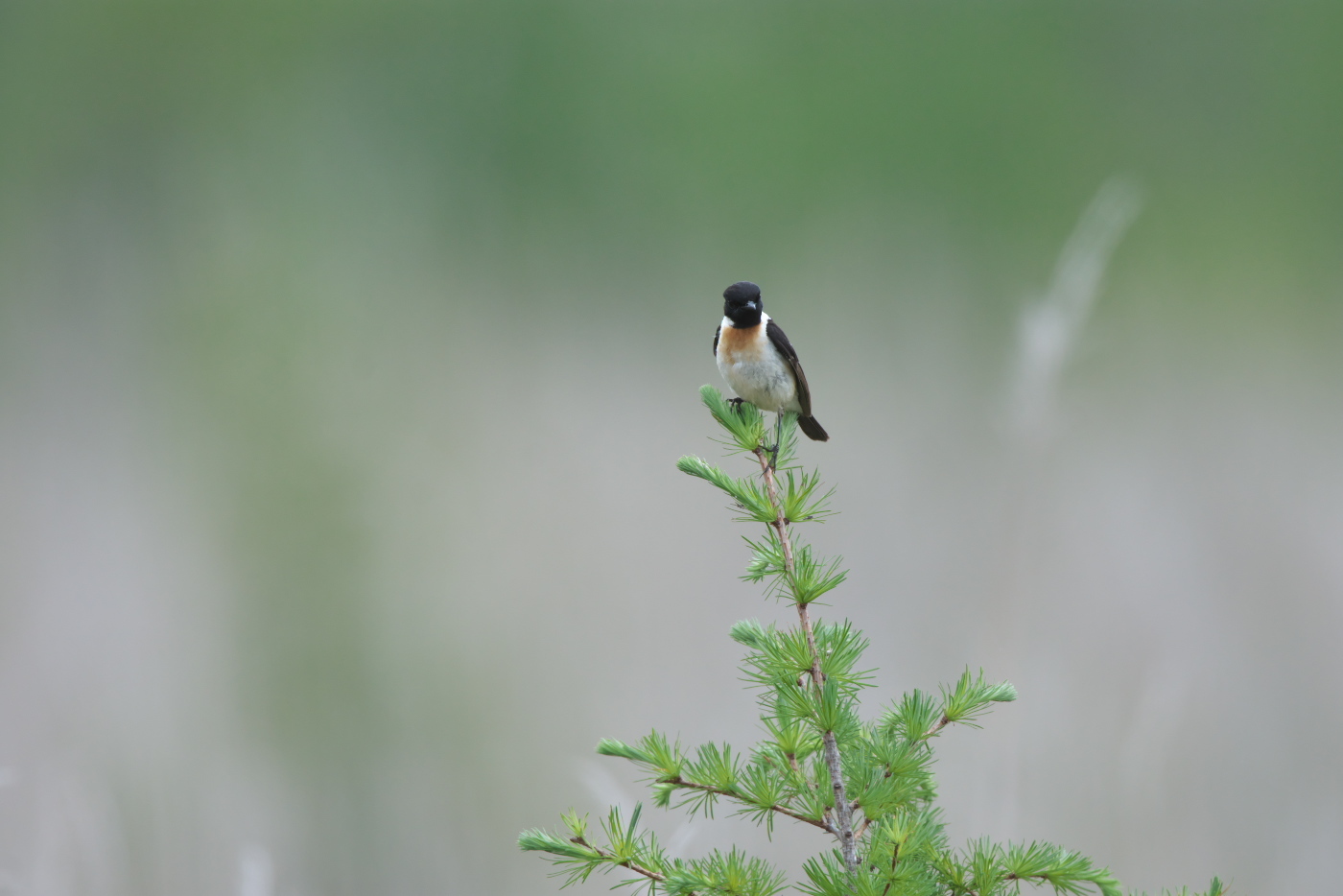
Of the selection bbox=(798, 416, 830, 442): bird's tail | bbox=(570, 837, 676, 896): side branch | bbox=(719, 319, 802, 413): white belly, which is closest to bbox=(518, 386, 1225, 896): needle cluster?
bbox=(570, 837, 676, 896): side branch

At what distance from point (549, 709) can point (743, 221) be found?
426 cm

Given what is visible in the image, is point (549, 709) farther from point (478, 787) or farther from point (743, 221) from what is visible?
point (743, 221)

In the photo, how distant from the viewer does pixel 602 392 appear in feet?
20.5

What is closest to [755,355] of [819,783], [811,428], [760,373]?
[760,373]

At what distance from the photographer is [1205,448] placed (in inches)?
232

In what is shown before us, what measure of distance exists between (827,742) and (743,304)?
53.1 inches

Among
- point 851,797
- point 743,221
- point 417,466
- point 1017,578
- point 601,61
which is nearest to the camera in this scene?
point 851,797

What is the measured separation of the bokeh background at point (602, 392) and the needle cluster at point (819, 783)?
0.54 m

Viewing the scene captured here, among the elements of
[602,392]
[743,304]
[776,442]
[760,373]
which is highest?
[602,392]

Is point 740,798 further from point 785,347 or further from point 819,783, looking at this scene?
point 785,347

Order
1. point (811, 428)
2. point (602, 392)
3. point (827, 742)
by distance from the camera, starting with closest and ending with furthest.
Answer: point (827, 742) → point (811, 428) → point (602, 392)

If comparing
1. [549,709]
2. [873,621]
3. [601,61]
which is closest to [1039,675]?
[873,621]

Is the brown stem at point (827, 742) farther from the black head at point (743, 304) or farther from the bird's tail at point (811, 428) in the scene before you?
the bird's tail at point (811, 428)

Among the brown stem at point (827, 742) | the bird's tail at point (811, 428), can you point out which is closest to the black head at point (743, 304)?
the bird's tail at point (811, 428)
